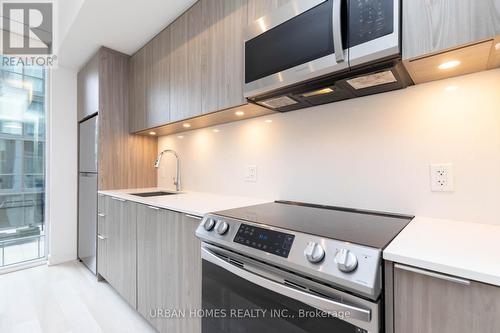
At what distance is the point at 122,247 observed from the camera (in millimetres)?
1925

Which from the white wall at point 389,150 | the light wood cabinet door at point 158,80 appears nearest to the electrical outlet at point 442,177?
the white wall at point 389,150

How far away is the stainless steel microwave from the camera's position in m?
0.89

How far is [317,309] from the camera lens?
73 cm

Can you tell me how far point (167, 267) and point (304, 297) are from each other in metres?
0.98

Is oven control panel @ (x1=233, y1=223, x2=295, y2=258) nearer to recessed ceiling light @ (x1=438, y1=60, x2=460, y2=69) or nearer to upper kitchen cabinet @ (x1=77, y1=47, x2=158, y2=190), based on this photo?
recessed ceiling light @ (x1=438, y1=60, x2=460, y2=69)

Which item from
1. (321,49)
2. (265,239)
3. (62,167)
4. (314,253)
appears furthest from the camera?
(62,167)

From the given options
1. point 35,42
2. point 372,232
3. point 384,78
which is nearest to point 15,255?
point 35,42

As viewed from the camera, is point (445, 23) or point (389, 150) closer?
point (445, 23)

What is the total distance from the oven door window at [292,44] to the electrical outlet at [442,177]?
691mm

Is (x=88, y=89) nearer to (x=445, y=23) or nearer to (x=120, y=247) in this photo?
(x=120, y=247)

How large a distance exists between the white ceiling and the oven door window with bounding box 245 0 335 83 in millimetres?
846

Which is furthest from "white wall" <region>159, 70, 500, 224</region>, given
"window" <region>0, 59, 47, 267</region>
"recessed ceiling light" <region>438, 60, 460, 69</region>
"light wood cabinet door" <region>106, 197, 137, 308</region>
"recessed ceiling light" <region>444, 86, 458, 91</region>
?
"window" <region>0, 59, 47, 267</region>

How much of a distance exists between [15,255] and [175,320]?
2523 millimetres

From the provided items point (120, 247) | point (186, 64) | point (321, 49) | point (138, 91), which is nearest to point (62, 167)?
point (138, 91)
